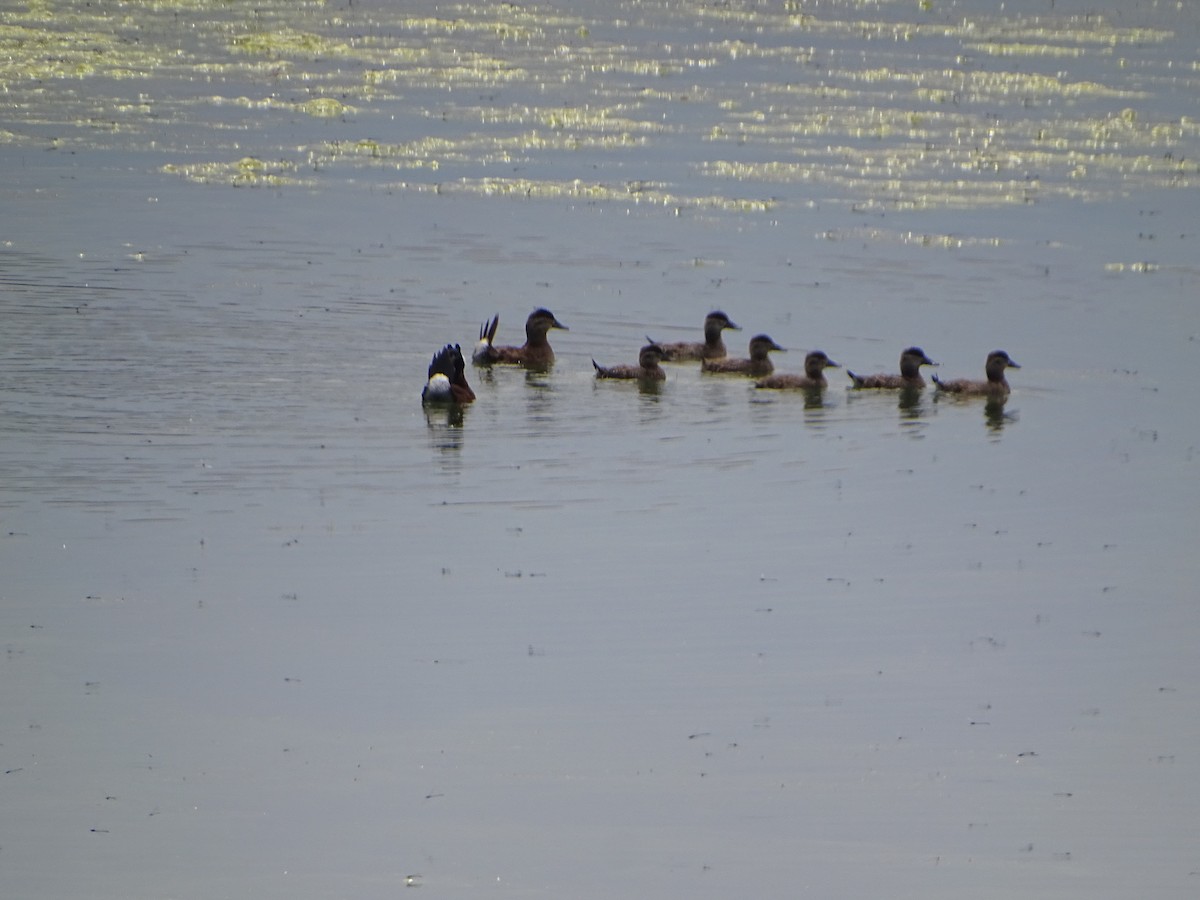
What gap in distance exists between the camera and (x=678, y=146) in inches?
1278

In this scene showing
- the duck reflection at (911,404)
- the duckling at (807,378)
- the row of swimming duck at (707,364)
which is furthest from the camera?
the duckling at (807,378)

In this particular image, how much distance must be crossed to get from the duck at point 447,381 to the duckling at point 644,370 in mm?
1447

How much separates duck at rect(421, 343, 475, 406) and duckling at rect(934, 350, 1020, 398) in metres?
3.94

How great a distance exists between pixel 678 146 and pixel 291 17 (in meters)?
15.3

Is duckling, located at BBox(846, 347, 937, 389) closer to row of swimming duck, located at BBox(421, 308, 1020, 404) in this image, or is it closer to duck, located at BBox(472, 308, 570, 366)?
row of swimming duck, located at BBox(421, 308, 1020, 404)

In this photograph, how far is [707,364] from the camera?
18438 millimetres

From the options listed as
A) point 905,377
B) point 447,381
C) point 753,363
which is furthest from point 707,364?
point 447,381

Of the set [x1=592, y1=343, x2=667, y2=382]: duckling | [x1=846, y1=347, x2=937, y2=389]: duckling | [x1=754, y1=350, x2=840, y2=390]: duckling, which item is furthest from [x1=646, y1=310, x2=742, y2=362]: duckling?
[x1=846, y1=347, x2=937, y2=389]: duckling

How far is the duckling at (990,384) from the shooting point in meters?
17.6

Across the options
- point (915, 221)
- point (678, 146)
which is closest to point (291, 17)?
point (678, 146)

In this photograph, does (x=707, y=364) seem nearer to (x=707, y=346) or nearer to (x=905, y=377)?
(x=707, y=346)

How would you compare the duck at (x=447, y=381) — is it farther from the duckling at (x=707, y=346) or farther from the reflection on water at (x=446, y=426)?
the duckling at (x=707, y=346)

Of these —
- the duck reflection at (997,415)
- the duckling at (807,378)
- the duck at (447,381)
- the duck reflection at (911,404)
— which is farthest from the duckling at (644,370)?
the duck reflection at (997,415)

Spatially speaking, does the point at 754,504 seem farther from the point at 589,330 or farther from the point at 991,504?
the point at 589,330
